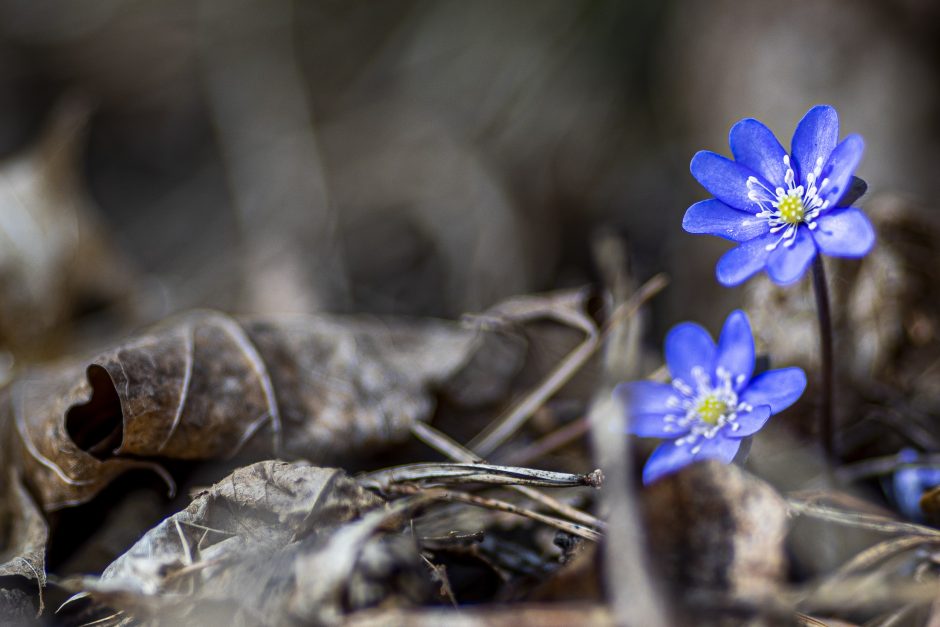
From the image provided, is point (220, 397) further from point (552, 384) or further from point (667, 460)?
point (667, 460)

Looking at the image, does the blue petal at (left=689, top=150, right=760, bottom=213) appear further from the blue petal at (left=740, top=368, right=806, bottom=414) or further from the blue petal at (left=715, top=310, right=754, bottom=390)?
the blue petal at (left=740, top=368, right=806, bottom=414)

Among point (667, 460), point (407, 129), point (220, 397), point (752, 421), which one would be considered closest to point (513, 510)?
A: point (667, 460)

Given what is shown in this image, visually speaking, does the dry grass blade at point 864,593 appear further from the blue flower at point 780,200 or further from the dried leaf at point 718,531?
the blue flower at point 780,200

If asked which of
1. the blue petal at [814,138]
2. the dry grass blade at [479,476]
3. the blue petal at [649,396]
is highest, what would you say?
the blue petal at [814,138]

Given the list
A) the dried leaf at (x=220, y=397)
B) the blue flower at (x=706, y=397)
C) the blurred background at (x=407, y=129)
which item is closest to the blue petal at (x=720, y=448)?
the blue flower at (x=706, y=397)

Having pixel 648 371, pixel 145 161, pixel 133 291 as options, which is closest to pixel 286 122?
pixel 145 161

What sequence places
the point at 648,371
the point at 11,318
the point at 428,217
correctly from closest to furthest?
the point at 648,371
the point at 11,318
the point at 428,217

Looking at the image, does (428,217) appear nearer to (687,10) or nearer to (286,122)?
(286,122)
